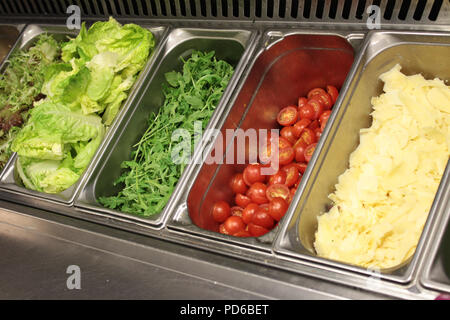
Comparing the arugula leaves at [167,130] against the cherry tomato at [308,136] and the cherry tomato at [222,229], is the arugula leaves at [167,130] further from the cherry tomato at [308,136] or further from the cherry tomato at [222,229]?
the cherry tomato at [308,136]

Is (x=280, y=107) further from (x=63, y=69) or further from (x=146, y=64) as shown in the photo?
(x=63, y=69)

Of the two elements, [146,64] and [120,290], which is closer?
[120,290]

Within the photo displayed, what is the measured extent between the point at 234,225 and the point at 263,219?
209mm

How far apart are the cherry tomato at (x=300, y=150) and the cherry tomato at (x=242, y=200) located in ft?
1.19

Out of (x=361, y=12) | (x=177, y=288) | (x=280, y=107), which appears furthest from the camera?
(x=280, y=107)

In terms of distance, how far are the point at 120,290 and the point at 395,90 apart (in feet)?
5.52

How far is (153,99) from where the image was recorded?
9.25 feet

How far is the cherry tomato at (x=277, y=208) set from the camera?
2.07 meters

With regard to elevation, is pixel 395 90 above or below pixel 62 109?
below

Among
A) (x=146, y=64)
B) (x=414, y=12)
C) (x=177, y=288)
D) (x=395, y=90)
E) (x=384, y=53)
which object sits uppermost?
(x=146, y=64)

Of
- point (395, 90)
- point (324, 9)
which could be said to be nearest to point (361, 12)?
point (324, 9)

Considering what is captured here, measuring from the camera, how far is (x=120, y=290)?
185 cm

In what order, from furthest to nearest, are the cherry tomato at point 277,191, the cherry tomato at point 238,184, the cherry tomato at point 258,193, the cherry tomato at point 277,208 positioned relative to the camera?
1. the cherry tomato at point 238,184
2. the cherry tomato at point 258,193
3. the cherry tomato at point 277,191
4. the cherry tomato at point 277,208

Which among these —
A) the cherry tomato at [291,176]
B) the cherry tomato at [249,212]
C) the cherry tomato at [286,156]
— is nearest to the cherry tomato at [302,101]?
the cherry tomato at [286,156]
